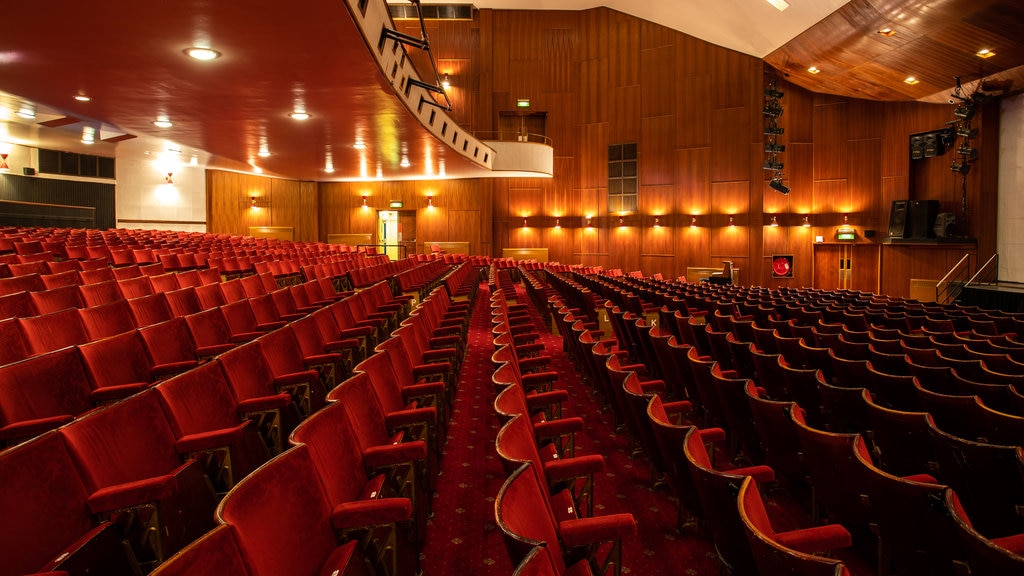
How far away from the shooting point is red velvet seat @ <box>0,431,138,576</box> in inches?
42.9

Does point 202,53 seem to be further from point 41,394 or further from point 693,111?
point 693,111

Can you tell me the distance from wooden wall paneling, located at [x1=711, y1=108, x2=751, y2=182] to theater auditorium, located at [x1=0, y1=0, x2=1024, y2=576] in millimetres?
51

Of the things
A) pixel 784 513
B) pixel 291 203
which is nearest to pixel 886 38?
pixel 784 513

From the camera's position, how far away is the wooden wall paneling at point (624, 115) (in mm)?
13094

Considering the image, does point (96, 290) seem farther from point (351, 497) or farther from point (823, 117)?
point (823, 117)

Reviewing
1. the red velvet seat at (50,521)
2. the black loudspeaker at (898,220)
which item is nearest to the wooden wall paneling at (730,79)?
the black loudspeaker at (898,220)

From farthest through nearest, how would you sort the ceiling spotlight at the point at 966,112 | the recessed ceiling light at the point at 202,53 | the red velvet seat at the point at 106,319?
the ceiling spotlight at the point at 966,112 → the recessed ceiling light at the point at 202,53 → the red velvet seat at the point at 106,319

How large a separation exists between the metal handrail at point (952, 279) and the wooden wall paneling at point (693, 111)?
4.88m

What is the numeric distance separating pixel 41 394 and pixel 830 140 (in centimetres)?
1270

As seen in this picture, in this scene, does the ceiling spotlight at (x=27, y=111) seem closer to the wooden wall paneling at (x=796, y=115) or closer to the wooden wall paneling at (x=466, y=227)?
the wooden wall paneling at (x=466, y=227)

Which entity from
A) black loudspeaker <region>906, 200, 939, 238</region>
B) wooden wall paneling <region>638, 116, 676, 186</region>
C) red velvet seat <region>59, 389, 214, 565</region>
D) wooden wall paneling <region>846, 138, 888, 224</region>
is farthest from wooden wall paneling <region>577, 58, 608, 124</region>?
red velvet seat <region>59, 389, 214, 565</region>

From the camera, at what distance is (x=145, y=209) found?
13062 millimetres

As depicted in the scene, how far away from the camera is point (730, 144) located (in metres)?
12.2

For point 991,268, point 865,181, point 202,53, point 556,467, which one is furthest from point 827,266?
point 556,467
